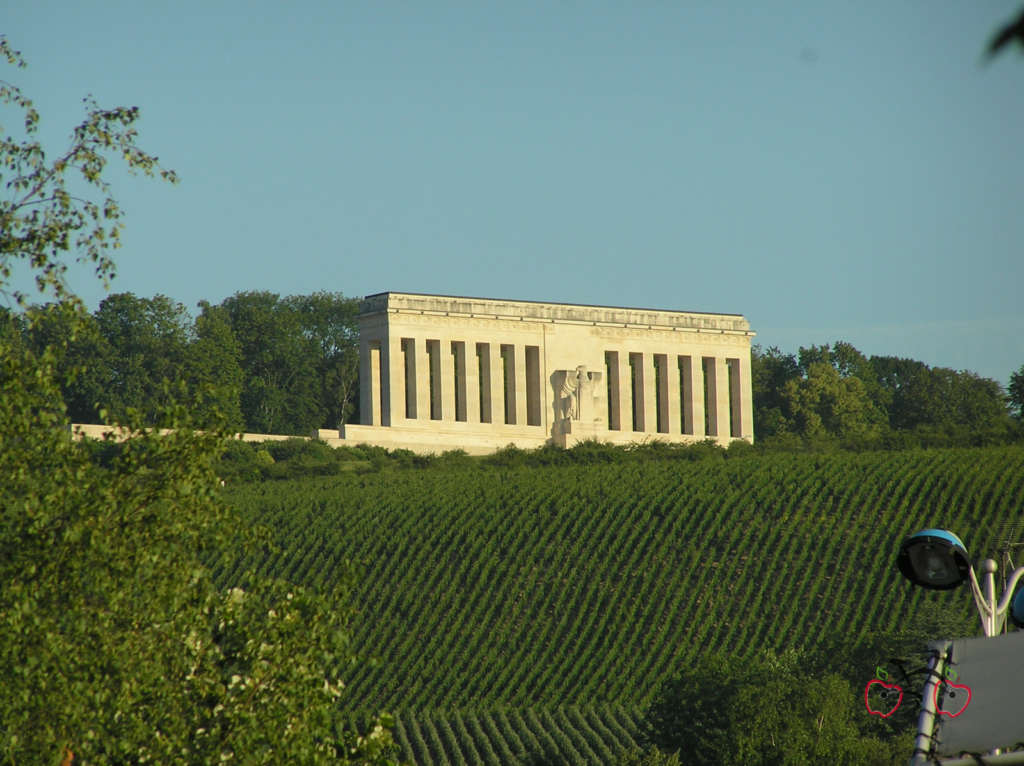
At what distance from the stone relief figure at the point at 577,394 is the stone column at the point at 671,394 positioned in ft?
21.2

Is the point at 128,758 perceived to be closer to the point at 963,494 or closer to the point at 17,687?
the point at 17,687

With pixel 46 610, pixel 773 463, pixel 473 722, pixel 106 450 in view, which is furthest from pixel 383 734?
pixel 106 450

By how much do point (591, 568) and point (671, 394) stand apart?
35.7 meters

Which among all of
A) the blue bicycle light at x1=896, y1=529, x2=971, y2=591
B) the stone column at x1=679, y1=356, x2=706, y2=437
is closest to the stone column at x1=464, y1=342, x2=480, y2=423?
the stone column at x1=679, y1=356, x2=706, y2=437

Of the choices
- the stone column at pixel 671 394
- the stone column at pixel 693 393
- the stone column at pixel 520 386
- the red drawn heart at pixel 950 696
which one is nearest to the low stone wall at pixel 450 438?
the stone column at pixel 520 386

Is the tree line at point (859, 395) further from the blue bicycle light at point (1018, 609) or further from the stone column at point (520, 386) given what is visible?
the blue bicycle light at point (1018, 609)

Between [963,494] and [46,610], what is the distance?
48287mm

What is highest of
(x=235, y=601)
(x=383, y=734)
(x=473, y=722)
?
(x=235, y=601)

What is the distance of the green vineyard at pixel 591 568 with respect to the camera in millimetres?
45406

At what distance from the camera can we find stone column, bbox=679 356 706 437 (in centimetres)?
9044

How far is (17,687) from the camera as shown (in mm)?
13555

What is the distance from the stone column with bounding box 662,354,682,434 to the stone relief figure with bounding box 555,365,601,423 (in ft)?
21.2

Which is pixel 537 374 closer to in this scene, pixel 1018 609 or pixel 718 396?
pixel 718 396

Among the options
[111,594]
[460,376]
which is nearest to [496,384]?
[460,376]
